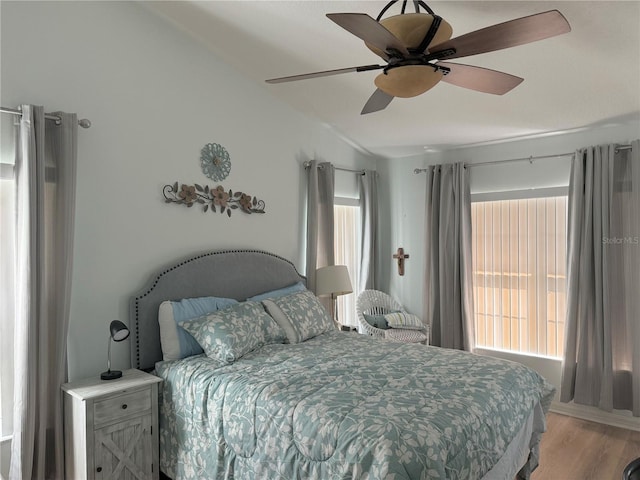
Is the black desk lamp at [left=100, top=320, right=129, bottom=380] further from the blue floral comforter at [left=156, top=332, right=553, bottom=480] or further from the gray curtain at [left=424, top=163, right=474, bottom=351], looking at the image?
the gray curtain at [left=424, top=163, right=474, bottom=351]

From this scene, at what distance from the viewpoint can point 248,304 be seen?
10.6 ft

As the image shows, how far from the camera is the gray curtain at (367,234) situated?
4.89 metres

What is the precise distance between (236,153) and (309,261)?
122cm

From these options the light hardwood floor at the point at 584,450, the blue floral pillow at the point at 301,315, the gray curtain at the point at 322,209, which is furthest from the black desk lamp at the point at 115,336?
the light hardwood floor at the point at 584,450

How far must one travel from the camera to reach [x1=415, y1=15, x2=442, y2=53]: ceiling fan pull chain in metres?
1.73

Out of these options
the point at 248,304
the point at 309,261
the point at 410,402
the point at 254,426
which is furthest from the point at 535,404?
the point at 309,261

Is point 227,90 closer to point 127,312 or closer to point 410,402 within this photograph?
point 127,312

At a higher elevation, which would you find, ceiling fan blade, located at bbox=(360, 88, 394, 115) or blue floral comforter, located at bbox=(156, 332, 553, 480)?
ceiling fan blade, located at bbox=(360, 88, 394, 115)

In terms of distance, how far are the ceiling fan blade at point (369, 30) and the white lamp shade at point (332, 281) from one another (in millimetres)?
2550

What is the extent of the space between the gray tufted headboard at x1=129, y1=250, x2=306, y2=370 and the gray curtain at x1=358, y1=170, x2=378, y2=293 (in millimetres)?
971

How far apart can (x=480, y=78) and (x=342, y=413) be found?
1.71 m

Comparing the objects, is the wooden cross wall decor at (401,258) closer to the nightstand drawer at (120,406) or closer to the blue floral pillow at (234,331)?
the blue floral pillow at (234,331)

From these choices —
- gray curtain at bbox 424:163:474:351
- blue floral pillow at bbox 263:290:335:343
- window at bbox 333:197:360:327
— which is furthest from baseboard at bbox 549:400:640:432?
blue floral pillow at bbox 263:290:335:343

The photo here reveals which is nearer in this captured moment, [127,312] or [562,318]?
[127,312]
